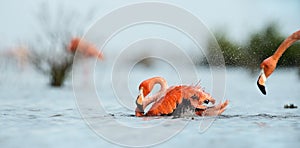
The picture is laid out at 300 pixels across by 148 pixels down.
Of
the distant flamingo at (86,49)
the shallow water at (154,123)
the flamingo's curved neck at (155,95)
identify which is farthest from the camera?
the distant flamingo at (86,49)

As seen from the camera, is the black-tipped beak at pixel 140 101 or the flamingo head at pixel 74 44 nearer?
the black-tipped beak at pixel 140 101

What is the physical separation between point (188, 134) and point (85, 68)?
764 centimetres

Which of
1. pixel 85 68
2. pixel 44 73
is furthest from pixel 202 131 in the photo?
pixel 44 73

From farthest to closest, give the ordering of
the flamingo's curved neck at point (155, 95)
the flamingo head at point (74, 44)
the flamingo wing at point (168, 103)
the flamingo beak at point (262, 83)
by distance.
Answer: the flamingo head at point (74, 44)
the flamingo's curved neck at point (155, 95)
the flamingo wing at point (168, 103)
the flamingo beak at point (262, 83)

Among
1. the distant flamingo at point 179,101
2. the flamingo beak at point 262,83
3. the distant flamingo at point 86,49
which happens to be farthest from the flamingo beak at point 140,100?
the distant flamingo at point 86,49

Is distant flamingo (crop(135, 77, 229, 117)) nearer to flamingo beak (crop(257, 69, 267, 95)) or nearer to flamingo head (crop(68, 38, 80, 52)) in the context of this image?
flamingo beak (crop(257, 69, 267, 95))

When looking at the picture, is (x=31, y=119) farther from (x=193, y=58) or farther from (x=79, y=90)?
(x=79, y=90)

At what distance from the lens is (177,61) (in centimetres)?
689

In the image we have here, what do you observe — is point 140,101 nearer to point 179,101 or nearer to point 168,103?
point 168,103

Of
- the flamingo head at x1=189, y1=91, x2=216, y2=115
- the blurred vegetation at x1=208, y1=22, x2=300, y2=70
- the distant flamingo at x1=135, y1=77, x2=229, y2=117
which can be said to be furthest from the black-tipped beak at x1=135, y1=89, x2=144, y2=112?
the blurred vegetation at x1=208, y1=22, x2=300, y2=70

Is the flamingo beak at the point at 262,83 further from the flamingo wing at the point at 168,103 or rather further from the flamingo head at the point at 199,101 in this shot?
the flamingo wing at the point at 168,103

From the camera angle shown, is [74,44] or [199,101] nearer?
[199,101]

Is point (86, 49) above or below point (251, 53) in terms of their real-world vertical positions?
above

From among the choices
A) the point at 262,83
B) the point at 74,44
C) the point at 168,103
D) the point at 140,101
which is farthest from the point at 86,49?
the point at 262,83
